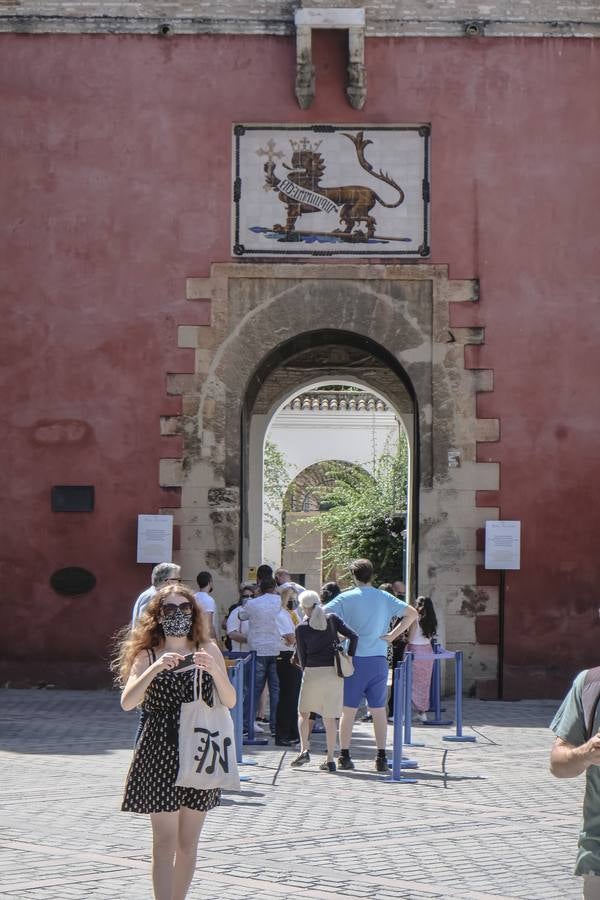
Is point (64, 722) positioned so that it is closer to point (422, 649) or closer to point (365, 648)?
point (422, 649)

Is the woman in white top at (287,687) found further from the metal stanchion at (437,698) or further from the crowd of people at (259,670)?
the metal stanchion at (437,698)

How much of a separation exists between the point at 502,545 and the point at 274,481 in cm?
2257

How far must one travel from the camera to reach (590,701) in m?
4.11

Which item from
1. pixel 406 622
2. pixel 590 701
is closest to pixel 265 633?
pixel 406 622

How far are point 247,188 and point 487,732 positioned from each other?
623 cm

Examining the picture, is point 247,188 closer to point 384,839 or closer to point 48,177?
point 48,177

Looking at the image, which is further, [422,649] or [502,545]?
[502,545]

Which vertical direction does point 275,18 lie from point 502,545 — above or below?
above

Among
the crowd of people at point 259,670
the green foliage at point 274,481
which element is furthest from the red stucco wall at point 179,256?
the green foliage at point 274,481

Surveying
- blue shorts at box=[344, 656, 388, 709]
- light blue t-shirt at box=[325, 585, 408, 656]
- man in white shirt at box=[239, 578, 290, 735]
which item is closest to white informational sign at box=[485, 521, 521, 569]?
man in white shirt at box=[239, 578, 290, 735]

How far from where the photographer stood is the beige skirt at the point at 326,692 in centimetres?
1039

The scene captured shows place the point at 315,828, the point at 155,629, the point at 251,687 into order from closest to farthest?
1. the point at 155,629
2. the point at 315,828
3. the point at 251,687

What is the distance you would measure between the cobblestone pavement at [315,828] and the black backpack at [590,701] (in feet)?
7.60

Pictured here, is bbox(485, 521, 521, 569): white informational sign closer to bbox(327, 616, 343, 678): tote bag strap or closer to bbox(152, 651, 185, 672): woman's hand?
bbox(327, 616, 343, 678): tote bag strap
